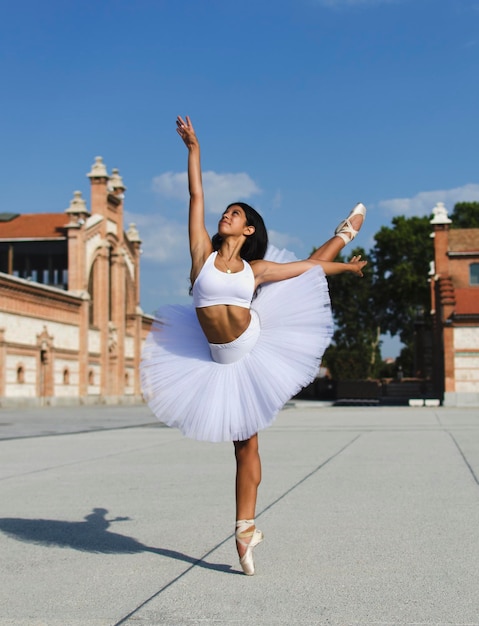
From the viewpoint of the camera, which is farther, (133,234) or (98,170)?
(133,234)

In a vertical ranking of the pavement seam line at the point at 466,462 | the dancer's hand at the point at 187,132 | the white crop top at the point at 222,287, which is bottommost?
the pavement seam line at the point at 466,462

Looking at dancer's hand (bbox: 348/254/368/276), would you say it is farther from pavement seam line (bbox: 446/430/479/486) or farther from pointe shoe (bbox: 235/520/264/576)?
pavement seam line (bbox: 446/430/479/486)

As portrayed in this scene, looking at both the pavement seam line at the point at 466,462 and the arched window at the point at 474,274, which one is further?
the arched window at the point at 474,274

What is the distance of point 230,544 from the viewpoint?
5688 mm

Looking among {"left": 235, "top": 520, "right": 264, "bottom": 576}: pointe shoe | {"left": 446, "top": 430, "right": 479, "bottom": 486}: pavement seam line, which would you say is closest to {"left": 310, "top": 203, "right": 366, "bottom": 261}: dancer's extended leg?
{"left": 235, "top": 520, "right": 264, "bottom": 576}: pointe shoe

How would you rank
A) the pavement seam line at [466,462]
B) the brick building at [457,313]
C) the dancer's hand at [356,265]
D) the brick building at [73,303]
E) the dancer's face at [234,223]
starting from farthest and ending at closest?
the brick building at [457,313], the brick building at [73,303], the pavement seam line at [466,462], the dancer's hand at [356,265], the dancer's face at [234,223]

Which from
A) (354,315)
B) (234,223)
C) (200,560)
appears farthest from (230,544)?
(354,315)

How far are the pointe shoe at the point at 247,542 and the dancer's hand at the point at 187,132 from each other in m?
2.34

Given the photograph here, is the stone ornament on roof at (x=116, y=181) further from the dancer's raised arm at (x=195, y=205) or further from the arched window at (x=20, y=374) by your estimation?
the dancer's raised arm at (x=195, y=205)

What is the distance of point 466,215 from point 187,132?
75.5 m

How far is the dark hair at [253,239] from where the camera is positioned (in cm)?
515

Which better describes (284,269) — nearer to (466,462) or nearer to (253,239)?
(253,239)

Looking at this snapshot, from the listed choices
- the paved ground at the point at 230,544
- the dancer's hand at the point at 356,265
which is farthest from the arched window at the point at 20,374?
the dancer's hand at the point at 356,265

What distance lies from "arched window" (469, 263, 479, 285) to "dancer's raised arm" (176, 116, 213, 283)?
49946 mm
